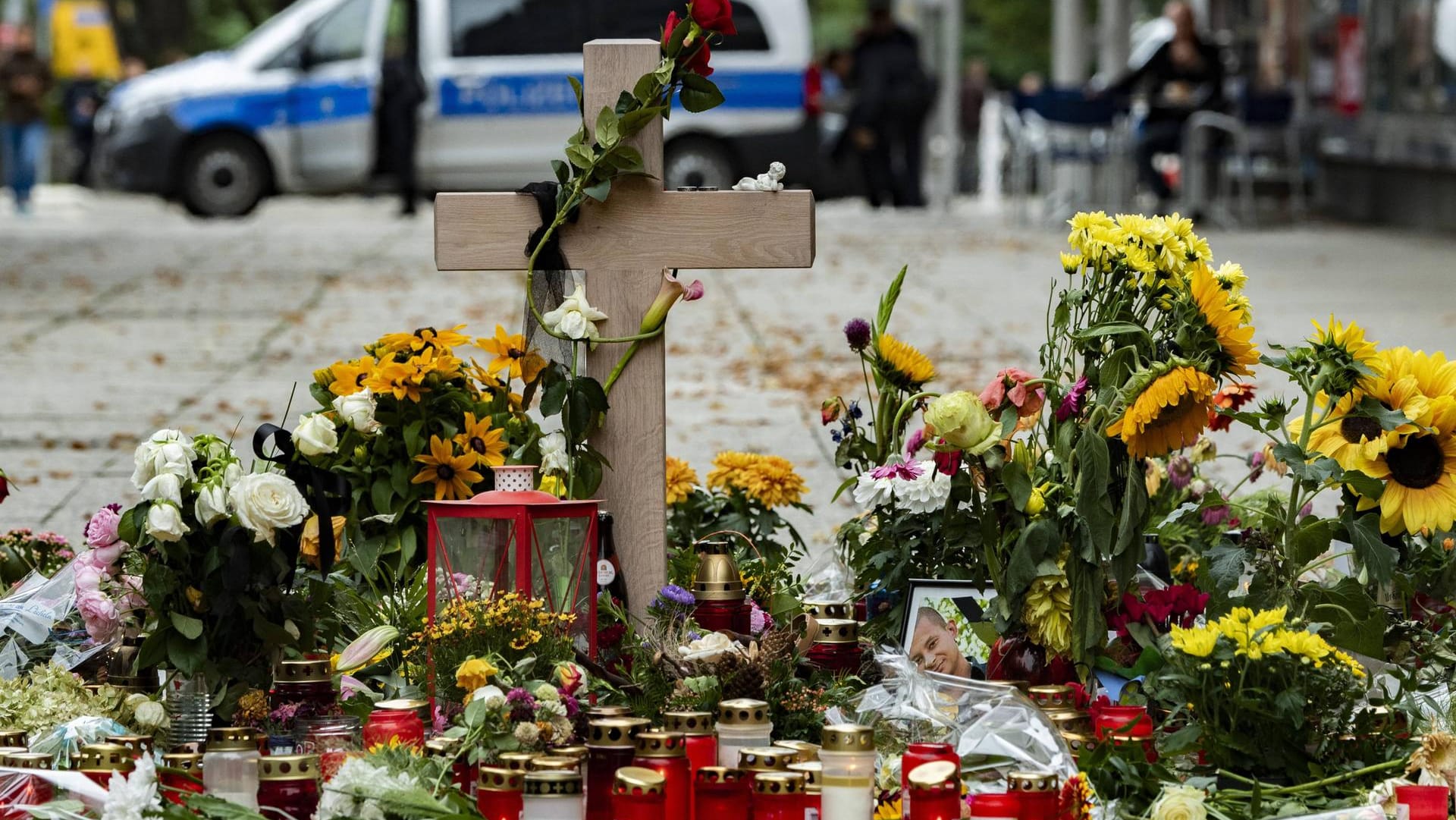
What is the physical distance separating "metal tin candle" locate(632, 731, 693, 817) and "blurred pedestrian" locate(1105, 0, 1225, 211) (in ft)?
48.9

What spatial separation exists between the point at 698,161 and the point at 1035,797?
17385 mm

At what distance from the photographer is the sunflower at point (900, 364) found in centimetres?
370

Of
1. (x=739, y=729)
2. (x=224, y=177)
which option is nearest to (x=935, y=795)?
(x=739, y=729)

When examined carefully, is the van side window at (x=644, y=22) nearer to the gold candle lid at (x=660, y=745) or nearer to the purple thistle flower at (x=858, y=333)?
the purple thistle flower at (x=858, y=333)

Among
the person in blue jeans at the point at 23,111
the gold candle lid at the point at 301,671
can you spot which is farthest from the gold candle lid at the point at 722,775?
the person in blue jeans at the point at 23,111

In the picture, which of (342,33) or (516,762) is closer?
(516,762)

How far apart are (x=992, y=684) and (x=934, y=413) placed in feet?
1.45

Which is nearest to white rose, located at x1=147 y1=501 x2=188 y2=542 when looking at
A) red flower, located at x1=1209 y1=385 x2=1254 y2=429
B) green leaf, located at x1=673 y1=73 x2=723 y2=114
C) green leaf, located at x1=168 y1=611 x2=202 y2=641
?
green leaf, located at x1=168 y1=611 x2=202 y2=641

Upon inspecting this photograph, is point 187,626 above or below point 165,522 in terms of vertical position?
below

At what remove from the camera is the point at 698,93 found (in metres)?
3.53

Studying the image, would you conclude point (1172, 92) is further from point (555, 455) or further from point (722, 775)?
point (722, 775)

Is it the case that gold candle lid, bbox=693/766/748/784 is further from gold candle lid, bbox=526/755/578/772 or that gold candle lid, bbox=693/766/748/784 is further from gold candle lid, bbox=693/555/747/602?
gold candle lid, bbox=693/555/747/602

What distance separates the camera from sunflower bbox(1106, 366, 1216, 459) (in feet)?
10.1

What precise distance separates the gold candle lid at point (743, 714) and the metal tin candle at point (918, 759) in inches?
8.3
